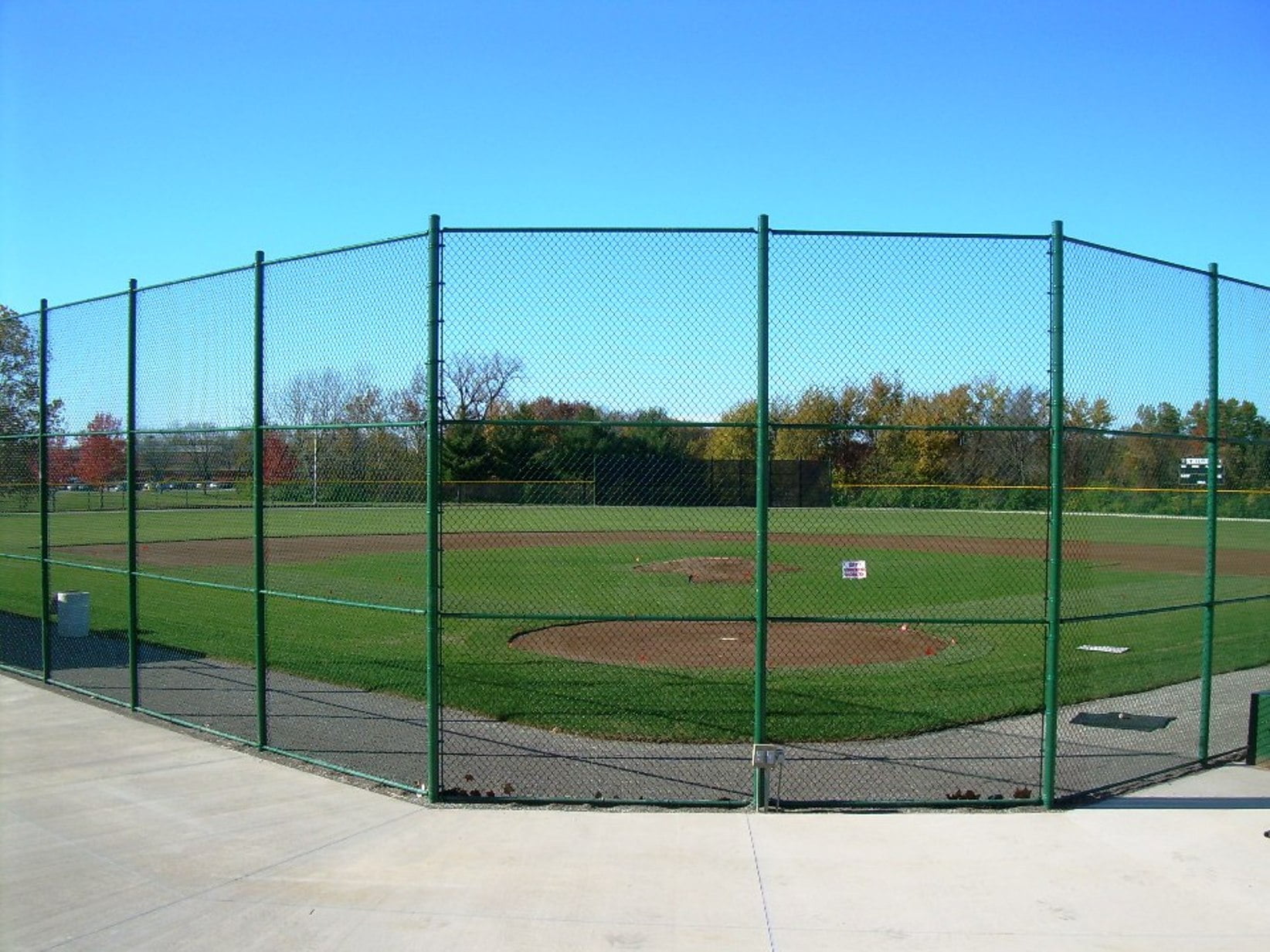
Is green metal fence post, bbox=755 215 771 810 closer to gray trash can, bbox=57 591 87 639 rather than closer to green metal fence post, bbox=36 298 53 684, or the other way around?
green metal fence post, bbox=36 298 53 684

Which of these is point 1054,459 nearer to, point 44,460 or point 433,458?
point 433,458

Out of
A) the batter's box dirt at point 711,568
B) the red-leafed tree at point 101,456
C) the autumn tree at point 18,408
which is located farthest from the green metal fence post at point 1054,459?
the batter's box dirt at point 711,568

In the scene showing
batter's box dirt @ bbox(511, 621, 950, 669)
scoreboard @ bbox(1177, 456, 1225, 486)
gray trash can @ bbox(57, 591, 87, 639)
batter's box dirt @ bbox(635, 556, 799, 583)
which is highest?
scoreboard @ bbox(1177, 456, 1225, 486)

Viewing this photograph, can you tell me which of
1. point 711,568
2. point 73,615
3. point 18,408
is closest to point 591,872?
point 73,615

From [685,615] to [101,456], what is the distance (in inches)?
256

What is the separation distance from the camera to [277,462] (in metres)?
9.24

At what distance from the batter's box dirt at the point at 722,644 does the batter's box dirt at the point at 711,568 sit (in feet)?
19.3

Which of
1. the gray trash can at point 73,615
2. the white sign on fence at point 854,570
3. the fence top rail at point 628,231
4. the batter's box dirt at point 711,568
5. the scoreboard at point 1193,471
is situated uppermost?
the fence top rail at point 628,231

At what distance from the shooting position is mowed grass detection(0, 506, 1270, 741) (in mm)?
10023

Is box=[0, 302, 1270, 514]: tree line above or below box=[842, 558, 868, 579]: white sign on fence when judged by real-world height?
above

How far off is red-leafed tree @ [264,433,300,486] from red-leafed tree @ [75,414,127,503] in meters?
2.16

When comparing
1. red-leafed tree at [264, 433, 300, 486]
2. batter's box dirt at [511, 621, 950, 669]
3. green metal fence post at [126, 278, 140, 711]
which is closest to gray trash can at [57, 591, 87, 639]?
green metal fence post at [126, 278, 140, 711]

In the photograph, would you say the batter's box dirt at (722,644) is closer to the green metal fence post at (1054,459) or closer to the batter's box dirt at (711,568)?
the green metal fence post at (1054,459)

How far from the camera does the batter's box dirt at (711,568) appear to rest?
21.9 metres
